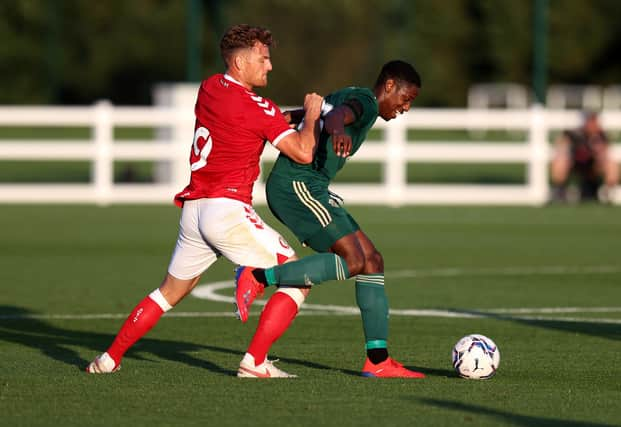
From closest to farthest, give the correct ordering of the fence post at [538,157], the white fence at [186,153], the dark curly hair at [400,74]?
the dark curly hair at [400,74], the white fence at [186,153], the fence post at [538,157]

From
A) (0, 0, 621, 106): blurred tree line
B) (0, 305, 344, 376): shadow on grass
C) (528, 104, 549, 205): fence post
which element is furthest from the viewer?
(0, 0, 621, 106): blurred tree line

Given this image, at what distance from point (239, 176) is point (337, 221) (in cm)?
60

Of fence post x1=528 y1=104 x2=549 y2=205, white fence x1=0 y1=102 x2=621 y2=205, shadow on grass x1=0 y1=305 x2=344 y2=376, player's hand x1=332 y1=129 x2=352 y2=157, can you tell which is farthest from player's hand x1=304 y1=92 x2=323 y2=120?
fence post x1=528 y1=104 x2=549 y2=205

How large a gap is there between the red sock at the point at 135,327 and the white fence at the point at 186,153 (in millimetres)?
16321

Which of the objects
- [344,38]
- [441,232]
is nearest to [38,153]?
[441,232]

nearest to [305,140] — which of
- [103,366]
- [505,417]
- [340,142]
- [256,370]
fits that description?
[340,142]

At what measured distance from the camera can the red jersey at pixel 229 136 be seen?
771 cm

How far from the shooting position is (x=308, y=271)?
7.63 metres

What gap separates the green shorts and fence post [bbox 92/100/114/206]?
1673cm

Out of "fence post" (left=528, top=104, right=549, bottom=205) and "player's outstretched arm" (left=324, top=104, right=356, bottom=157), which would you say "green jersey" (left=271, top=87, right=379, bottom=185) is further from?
"fence post" (left=528, top=104, right=549, bottom=205)

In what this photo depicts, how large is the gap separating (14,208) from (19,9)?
2598 centimetres

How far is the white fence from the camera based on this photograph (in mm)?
24516

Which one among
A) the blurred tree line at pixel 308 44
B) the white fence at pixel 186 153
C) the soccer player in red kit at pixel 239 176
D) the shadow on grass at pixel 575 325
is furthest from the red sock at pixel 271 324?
the blurred tree line at pixel 308 44

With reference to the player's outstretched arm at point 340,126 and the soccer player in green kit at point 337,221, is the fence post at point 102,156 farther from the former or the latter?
the player's outstretched arm at point 340,126
